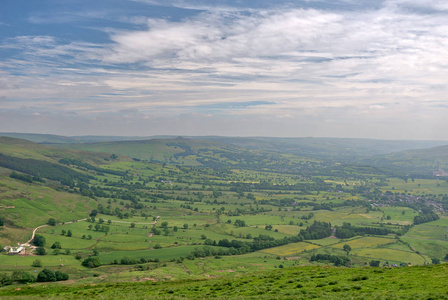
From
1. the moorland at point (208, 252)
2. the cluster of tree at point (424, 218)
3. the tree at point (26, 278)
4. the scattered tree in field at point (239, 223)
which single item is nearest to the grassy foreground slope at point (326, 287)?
the moorland at point (208, 252)

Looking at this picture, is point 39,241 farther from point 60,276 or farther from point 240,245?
point 240,245

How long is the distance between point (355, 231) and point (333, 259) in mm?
58988

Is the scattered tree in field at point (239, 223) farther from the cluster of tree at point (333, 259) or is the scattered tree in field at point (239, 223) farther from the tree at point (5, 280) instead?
the tree at point (5, 280)

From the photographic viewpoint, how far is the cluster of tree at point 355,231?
152 m

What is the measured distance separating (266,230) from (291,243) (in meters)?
21.5

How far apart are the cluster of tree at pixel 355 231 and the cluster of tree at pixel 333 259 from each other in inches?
1643

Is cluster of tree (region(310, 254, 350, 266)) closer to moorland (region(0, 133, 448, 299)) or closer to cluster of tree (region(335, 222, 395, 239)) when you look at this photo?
moorland (region(0, 133, 448, 299))

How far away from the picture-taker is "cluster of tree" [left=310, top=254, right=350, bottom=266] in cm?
10687

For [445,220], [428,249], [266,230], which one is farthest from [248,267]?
[445,220]

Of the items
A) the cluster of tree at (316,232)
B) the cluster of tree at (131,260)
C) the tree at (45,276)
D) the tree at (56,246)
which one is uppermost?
the tree at (45,276)

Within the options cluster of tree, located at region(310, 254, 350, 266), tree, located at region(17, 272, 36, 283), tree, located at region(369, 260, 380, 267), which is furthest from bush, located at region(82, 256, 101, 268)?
tree, located at region(369, 260, 380, 267)

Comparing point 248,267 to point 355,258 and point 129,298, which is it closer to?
point 355,258

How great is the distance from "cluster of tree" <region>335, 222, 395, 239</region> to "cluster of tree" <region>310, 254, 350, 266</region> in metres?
41.7

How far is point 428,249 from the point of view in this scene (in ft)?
424
